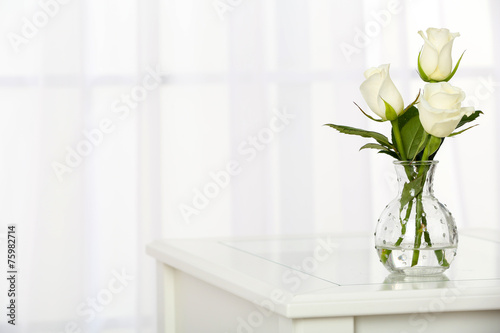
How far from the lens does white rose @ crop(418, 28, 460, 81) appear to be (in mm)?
1057

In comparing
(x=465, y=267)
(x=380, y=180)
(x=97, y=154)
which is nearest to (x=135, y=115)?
(x=97, y=154)

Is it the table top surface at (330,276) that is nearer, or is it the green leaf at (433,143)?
the table top surface at (330,276)

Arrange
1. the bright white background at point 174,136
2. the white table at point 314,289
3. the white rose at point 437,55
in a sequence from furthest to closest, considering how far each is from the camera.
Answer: the bright white background at point 174,136
the white rose at point 437,55
the white table at point 314,289

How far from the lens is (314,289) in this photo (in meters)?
0.94

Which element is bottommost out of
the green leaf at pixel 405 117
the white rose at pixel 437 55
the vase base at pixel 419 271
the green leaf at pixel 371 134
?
the vase base at pixel 419 271

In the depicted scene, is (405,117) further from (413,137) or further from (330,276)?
(330,276)

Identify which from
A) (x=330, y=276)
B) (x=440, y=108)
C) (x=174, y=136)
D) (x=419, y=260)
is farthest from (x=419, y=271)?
(x=174, y=136)

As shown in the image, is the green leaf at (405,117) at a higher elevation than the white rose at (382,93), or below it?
below

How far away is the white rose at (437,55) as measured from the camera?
1057mm

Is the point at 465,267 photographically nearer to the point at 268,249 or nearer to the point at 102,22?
the point at 268,249

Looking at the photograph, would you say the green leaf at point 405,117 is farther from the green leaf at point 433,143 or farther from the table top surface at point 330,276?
the table top surface at point 330,276

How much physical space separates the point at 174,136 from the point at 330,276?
1888 millimetres

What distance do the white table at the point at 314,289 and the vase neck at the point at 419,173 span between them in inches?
4.8

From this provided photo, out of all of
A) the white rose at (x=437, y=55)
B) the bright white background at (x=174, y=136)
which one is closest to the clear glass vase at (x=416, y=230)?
the white rose at (x=437, y=55)
